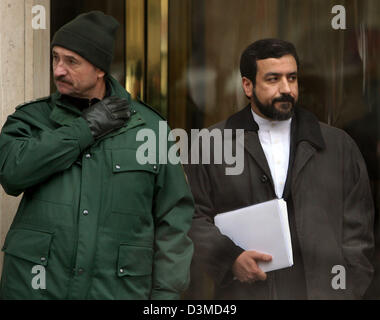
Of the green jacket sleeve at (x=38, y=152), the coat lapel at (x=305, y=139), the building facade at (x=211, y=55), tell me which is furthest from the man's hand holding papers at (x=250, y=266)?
the green jacket sleeve at (x=38, y=152)

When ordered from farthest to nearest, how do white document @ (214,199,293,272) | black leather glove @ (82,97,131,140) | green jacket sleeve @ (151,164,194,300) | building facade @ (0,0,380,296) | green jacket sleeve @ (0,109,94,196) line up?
building facade @ (0,0,380,296), white document @ (214,199,293,272), green jacket sleeve @ (151,164,194,300), black leather glove @ (82,97,131,140), green jacket sleeve @ (0,109,94,196)

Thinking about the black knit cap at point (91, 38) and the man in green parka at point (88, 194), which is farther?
the black knit cap at point (91, 38)

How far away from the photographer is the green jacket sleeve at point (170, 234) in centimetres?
376

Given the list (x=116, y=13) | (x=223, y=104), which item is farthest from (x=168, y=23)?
(x=223, y=104)

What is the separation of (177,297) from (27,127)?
1173 millimetres

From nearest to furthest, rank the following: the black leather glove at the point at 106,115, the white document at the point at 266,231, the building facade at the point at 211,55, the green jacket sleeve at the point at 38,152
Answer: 1. the green jacket sleeve at the point at 38,152
2. the black leather glove at the point at 106,115
3. the white document at the point at 266,231
4. the building facade at the point at 211,55

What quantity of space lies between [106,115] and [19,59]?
0.99 meters

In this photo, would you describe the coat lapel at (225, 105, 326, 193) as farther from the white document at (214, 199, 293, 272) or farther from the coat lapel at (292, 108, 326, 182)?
the white document at (214, 199, 293, 272)

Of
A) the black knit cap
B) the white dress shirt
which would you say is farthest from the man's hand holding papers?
the black knit cap

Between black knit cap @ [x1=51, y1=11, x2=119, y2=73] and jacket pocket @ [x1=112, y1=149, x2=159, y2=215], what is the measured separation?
500 millimetres

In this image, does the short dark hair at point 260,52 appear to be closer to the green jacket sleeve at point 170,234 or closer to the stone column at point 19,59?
the green jacket sleeve at point 170,234

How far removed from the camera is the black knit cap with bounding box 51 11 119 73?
3.75m

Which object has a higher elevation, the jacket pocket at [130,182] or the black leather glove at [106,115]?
the black leather glove at [106,115]

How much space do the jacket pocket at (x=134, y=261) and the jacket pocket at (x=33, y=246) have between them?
14.3 inches
